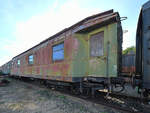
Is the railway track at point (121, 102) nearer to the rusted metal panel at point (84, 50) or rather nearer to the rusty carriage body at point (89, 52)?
the rusty carriage body at point (89, 52)

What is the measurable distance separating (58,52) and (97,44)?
2.30 m

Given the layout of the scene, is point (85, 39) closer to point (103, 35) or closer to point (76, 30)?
point (76, 30)

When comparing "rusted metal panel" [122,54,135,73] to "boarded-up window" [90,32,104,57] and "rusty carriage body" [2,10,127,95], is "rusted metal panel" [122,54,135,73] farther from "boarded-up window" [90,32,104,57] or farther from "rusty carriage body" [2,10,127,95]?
"boarded-up window" [90,32,104,57]

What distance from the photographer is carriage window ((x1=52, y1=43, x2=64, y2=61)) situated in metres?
5.70

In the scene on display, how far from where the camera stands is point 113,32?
159 inches

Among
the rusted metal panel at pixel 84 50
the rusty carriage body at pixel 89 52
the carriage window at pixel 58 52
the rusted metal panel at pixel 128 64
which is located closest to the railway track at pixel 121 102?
the rusty carriage body at pixel 89 52

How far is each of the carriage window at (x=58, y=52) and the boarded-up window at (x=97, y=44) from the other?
1636mm

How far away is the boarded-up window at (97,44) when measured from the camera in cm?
440

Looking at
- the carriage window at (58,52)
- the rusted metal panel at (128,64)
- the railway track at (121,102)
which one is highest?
the carriage window at (58,52)

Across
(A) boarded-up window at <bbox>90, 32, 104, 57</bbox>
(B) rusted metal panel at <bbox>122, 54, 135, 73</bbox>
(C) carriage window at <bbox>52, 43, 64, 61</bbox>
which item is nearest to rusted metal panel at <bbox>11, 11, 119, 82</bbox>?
(A) boarded-up window at <bbox>90, 32, 104, 57</bbox>

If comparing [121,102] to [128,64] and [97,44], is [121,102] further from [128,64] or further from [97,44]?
[97,44]

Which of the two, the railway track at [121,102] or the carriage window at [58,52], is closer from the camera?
the railway track at [121,102]

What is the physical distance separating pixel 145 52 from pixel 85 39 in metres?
2.53

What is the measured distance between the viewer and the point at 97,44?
179 inches
